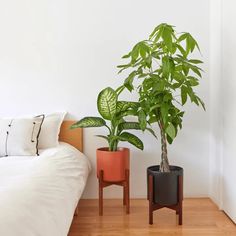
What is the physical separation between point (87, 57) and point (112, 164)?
1.03 m

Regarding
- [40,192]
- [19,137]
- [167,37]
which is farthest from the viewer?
[19,137]

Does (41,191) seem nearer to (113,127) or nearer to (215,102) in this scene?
(113,127)

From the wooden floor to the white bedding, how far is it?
1.08 feet

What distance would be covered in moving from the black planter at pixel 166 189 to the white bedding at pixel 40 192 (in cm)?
52

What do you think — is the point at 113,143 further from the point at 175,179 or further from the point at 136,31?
the point at 136,31

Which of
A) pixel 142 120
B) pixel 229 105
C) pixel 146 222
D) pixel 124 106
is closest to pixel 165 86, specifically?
pixel 142 120

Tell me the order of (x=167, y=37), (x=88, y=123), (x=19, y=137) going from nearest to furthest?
1. (x=167, y=37)
2. (x=19, y=137)
3. (x=88, y=123)

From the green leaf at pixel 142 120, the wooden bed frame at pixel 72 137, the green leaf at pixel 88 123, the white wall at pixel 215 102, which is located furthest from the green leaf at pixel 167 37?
the wooden bed frame at pixel 72 137

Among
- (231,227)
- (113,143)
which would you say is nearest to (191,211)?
(231,227)

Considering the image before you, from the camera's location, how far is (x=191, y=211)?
2.53 m

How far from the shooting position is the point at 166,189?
7.37 feet

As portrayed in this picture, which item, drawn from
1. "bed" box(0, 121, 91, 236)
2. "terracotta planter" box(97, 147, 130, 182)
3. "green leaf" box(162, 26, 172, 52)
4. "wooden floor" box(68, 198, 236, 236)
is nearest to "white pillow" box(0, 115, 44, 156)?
"bed" box(0, 121, 91, 236)

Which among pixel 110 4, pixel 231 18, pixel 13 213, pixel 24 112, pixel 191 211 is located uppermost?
pixel 110 4

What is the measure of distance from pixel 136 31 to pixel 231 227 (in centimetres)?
179
